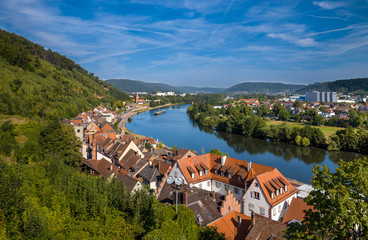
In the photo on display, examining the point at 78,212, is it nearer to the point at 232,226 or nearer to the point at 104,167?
the point at 232,226

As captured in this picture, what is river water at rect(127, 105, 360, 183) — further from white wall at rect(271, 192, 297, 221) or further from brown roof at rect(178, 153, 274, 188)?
white wall at rect(271, 192, 297, 221)

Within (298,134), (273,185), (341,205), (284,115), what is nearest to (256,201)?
(273,185)

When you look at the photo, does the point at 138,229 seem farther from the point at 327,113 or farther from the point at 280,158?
the point at 327,113

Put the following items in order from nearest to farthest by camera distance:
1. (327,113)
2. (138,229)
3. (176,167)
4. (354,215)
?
1. (354,215)
2. (138,229)
3. (176,167)
4. (327,113)

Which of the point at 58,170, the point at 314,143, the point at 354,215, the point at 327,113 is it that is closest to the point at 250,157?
the point at 314,143

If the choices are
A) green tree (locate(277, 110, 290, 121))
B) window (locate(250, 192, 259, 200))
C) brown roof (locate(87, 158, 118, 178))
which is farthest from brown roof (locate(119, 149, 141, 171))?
green tree (locate(277, 110, 290, 121))

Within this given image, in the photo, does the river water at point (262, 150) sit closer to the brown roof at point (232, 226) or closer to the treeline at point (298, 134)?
the treeline at point (298, 134)
